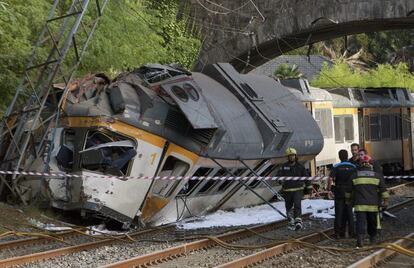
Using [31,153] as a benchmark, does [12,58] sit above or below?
above

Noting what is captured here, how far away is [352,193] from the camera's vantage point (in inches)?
420

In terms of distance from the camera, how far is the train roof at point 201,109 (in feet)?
40.2

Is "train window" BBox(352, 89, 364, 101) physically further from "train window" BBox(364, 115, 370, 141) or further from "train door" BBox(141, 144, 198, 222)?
"train door" BBox(141, 144, 198, 222)

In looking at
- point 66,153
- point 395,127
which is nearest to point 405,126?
point 395,127

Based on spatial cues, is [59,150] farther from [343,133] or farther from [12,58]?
[343,133]

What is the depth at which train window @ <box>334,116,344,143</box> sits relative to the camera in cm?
2122

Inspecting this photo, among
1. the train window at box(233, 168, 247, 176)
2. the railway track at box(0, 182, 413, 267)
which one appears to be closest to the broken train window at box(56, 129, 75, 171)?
the railway track at box(0, 182, 413, 267)

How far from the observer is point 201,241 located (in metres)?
10.6

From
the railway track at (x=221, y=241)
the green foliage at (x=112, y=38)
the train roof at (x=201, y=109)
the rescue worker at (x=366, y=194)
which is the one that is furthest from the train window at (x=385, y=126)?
the rescue worker at (x=366, y=194)

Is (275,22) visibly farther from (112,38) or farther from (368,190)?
(368,190)

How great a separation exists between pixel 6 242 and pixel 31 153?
304 centimetres

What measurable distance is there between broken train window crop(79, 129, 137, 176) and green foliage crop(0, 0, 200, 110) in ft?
9.85

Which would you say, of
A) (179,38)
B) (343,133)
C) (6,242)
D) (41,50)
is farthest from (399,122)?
(6,242)

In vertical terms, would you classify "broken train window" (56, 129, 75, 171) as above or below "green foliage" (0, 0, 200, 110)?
below
